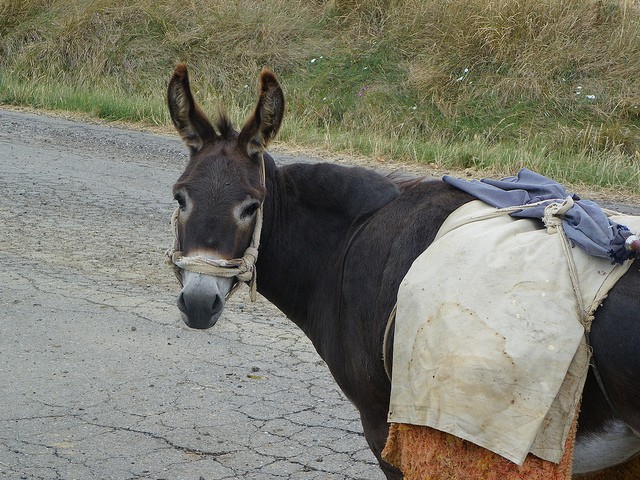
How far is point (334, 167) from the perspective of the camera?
389 cm

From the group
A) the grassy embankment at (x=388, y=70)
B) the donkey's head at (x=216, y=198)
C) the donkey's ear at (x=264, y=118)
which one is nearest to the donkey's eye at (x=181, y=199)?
the donkey's head at (x=216, y=198)

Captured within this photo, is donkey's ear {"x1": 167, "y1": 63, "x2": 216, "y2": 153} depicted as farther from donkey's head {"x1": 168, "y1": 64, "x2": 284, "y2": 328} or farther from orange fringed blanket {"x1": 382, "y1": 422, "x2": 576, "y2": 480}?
orange fringed blanket {"x1": 382, "y1": 422, "x2": 576, "y2": 480}

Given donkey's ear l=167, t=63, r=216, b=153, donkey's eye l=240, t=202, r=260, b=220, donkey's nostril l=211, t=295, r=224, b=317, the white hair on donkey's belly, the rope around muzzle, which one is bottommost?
the white hair on donkey's belly

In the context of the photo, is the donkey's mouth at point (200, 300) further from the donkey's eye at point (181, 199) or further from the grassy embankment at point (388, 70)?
the grassy embankment at point (388, 70)

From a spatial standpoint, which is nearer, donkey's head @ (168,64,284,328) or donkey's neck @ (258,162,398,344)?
donkey's head @ (168,64,284,328)

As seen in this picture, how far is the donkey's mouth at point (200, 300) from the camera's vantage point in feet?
11.1

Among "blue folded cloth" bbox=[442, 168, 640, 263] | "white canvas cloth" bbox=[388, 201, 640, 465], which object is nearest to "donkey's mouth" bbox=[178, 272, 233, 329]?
"white canvas cloth" bbox=[388, 201, 640, 465]

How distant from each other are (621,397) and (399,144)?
903cm

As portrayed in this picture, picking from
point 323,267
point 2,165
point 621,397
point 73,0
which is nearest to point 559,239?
point 621,397

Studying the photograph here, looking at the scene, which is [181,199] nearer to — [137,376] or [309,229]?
[309,229]

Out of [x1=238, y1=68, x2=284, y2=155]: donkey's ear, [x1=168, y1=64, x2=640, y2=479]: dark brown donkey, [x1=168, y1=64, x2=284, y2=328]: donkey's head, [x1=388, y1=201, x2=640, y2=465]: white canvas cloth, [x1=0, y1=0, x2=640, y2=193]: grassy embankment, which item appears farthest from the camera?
[x1=0, y1=0, x2=640, y2=193]: grassy embankment

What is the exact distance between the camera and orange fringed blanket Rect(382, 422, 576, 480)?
2857 millimetres

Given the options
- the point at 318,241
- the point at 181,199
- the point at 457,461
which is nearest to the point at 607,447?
the point at 457,461

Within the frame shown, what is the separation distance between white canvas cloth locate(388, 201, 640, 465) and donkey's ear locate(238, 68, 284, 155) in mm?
1031
